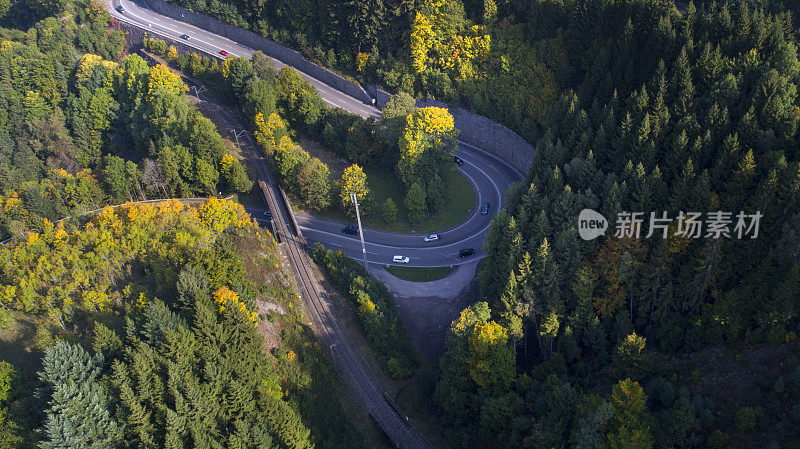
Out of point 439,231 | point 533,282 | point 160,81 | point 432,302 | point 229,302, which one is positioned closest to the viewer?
point 229,302

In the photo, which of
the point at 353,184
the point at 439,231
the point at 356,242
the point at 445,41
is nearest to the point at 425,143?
the point at 353,184

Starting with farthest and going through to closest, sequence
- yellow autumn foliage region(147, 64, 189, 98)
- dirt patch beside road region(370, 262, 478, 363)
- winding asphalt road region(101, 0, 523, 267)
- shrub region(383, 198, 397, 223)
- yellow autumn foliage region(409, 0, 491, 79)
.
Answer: yellow autumn foliage region(409, 0, 491, 79)
yellow autumn foliage region(147, 64, 189, 98)
shrub region(383, 198, 397, 223)
winding asphalt road region(101, 0, 523, 267)
dirt patch beside road region(370, 262, 478, 363)

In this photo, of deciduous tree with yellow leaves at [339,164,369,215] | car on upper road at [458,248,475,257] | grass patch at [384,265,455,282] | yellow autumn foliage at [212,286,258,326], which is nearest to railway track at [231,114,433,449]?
deciduous tree with yellow leaves at [339,164,369,215]

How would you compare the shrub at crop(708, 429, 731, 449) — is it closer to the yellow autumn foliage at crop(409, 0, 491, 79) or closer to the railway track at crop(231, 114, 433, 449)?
the railway track at crop(231, 114, 433, 449)

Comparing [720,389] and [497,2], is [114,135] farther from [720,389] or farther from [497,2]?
[720,389]

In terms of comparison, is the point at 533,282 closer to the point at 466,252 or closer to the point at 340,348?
the point at 466,252

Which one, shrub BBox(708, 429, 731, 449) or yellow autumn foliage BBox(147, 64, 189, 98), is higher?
yellow autumn foliage BBox(147, 64, 189, 98)

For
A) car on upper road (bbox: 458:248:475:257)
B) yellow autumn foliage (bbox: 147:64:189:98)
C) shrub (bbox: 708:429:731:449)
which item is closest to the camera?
shrub (bbox: 708:429:731:449)

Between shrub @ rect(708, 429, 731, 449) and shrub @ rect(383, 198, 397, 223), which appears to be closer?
shrub @ rect(708, 429, 731, 449)
